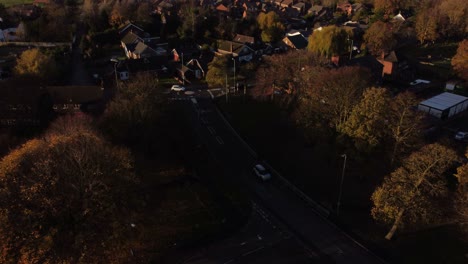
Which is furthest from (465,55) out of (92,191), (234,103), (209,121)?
(92,191)

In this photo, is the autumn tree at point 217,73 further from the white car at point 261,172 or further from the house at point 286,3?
the house at point 286,3

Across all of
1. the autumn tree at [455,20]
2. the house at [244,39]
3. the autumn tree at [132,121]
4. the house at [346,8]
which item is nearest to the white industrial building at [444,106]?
the autumn tree at [132,121]

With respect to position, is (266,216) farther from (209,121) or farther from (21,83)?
(21,83)

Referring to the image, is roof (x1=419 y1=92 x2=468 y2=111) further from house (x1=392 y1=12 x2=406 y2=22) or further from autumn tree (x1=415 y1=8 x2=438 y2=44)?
house (x1=392 y1=12 x2=406 y2=22)

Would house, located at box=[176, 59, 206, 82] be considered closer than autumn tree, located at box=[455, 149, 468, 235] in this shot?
No

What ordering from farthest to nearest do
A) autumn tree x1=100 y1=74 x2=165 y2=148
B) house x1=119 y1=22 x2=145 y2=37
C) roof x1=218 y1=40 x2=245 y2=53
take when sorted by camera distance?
house x1=119 y1=22 x2=145 y2=37 → roof x1=218 y1=40 x2=245 y2=53 → autumn tree x1=100 y1=74 x2=165 y2=148

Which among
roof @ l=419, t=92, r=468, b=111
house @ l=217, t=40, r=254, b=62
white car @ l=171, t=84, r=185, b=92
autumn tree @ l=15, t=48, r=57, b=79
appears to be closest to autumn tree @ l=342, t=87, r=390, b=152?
roof @ l=419, t=92, r=468, b=111
